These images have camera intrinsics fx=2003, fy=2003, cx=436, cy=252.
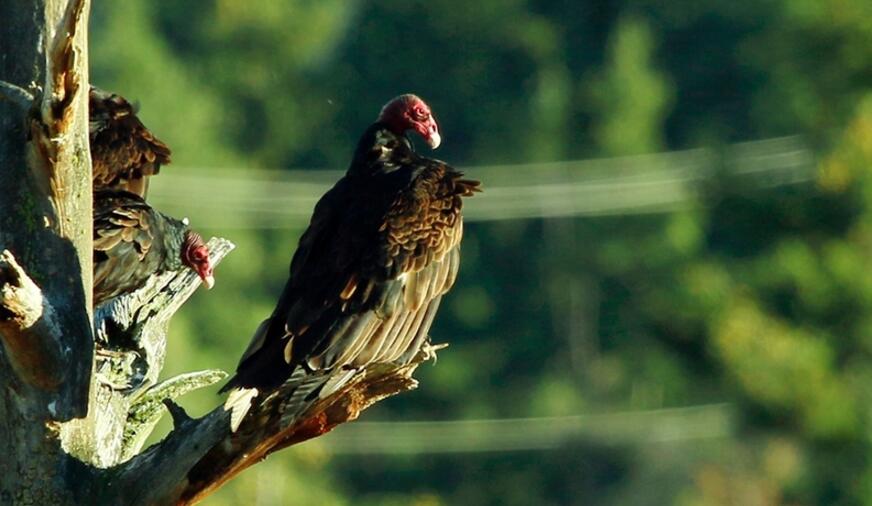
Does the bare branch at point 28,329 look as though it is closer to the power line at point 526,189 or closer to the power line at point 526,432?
the power line at point 526,432

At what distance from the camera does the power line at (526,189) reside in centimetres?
2872

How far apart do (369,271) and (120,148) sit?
1813mm

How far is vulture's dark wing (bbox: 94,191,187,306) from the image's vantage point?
254 inches

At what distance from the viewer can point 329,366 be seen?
5355 millimetres

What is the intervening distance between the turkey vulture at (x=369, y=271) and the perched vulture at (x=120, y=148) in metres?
1.17

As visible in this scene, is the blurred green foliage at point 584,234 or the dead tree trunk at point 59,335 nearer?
the dead tree trunk at point 59,335

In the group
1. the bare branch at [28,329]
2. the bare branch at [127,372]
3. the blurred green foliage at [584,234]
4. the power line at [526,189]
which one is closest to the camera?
the bare branch at [28,329]

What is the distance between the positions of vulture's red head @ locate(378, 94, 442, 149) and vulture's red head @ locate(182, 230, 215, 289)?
0.77 metres

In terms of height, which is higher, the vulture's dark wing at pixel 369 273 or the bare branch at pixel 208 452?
the vulture's dark wing at pixel 369 273

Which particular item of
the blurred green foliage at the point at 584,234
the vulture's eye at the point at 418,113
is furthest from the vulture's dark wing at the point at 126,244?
the blurred green foliage at the point at 584,234

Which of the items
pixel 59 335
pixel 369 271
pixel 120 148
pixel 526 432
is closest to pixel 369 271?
pixel 369 271

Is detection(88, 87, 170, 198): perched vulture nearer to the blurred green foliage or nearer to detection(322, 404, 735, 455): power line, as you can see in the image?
the blurred green foliage

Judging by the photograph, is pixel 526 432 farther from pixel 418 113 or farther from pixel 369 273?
pixel 369 273

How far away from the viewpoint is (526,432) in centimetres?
2933
